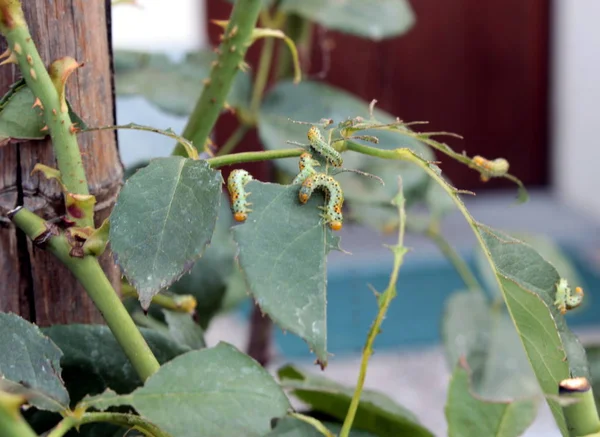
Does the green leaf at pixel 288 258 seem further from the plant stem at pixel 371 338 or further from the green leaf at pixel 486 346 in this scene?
the green leaf at pixel 486 346

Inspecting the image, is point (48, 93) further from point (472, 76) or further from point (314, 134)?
point (472, 76)

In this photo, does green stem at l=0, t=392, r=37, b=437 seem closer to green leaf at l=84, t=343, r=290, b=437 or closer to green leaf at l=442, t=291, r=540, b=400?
green leaf at l=84, t=343, r=290, b=437

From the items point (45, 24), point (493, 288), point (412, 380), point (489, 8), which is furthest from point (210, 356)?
point (489, 8)

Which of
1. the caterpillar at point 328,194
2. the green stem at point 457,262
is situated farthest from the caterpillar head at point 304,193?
the green stem at point 457,262

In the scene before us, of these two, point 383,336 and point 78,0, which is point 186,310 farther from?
point 383,336

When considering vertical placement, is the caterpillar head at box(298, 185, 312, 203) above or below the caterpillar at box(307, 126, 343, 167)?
below

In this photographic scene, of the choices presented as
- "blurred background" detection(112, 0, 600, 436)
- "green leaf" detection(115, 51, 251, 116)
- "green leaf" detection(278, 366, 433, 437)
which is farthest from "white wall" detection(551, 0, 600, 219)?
"green leaf" detection(278, 366, 433, 437)

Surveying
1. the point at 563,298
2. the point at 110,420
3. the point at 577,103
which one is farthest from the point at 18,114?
the point at 577,103
